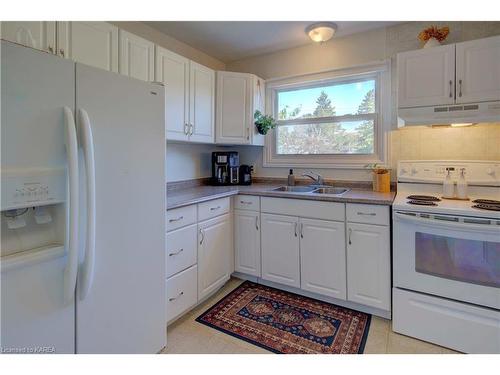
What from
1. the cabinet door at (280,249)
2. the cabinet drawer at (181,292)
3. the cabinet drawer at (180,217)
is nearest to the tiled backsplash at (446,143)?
the cabinet door at (280,249)

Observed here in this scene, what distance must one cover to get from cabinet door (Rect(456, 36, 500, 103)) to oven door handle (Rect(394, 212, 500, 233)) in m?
0.91

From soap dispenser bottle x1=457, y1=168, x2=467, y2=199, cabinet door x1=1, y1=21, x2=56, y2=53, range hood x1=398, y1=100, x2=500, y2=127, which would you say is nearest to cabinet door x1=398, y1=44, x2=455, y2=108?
range hood x1=398, y1=100, x2=500, y2=127

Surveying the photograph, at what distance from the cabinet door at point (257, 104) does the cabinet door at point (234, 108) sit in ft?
0.15

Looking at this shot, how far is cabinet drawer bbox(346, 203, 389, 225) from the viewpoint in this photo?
77.1 inches

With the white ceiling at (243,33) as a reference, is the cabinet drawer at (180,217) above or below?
below

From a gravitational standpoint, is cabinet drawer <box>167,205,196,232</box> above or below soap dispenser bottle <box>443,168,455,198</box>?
below

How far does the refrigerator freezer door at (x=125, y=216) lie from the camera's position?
4.06 feet

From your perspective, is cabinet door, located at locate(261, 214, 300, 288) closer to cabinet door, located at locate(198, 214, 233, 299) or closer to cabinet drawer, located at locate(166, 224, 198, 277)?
cabinet door, located at locate(198, 214, 233, 299)

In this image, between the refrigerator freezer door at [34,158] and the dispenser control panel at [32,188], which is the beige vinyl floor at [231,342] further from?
the dispenser control panel at [32,188]

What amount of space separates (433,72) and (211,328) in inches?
98.0

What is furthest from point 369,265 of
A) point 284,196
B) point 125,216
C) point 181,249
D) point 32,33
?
point 32,33

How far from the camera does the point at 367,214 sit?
2020mm

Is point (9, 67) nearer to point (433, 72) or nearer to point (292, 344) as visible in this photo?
point (292, 344)

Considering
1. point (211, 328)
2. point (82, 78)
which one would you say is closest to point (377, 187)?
point (211, 328)
